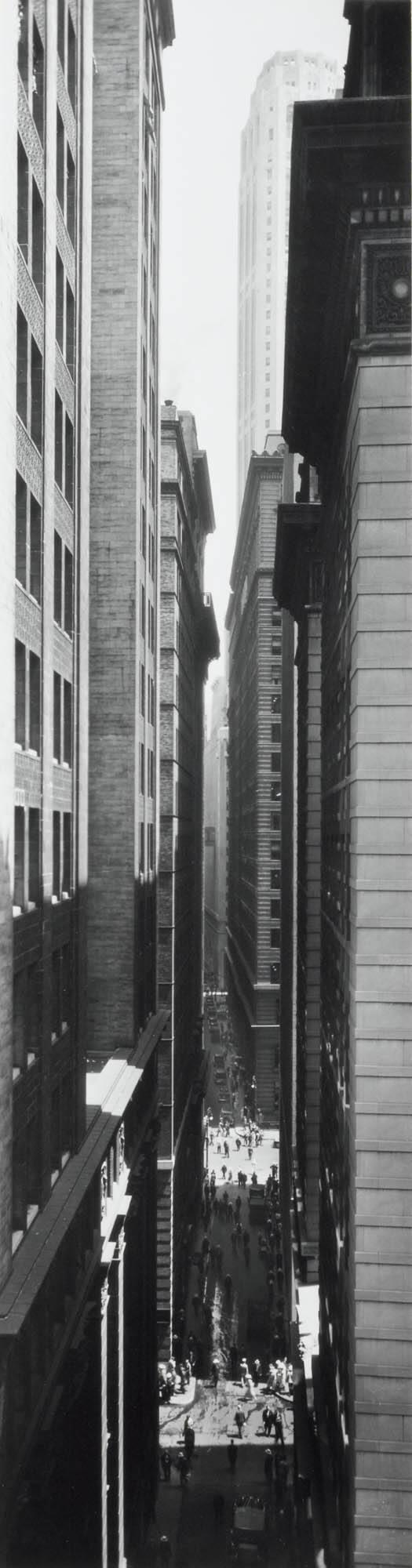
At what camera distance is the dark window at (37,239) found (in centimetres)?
2042

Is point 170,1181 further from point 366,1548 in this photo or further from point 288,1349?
point 366,1548

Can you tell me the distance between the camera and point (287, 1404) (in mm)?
39906

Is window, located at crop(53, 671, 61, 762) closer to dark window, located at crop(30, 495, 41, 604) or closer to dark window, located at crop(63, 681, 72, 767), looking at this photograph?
dark window, located at crop(63, 681, 72, 767)

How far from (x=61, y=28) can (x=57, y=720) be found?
12308 millimetres

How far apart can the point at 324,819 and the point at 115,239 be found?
1683 cm

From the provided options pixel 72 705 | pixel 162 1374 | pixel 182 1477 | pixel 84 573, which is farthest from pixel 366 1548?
pixel 162 1374

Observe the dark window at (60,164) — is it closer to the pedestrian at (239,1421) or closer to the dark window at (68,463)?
the dark window at (68,463)

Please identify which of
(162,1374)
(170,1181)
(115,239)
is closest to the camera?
(115,239)

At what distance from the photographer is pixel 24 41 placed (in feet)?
63.8

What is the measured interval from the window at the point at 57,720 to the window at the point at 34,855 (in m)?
2.80

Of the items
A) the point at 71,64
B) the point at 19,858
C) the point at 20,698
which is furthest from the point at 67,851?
the point at 71,64

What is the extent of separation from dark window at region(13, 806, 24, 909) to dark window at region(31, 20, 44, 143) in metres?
10.6

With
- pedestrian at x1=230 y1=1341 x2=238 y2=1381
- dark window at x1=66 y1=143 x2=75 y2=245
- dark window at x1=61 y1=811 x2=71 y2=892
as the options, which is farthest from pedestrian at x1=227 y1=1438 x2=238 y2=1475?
dark window at x1=66 y1=143 x2=75 y2=245

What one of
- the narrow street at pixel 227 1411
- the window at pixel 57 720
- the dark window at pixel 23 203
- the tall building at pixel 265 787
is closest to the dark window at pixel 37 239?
the dark window at pixel 23 203
